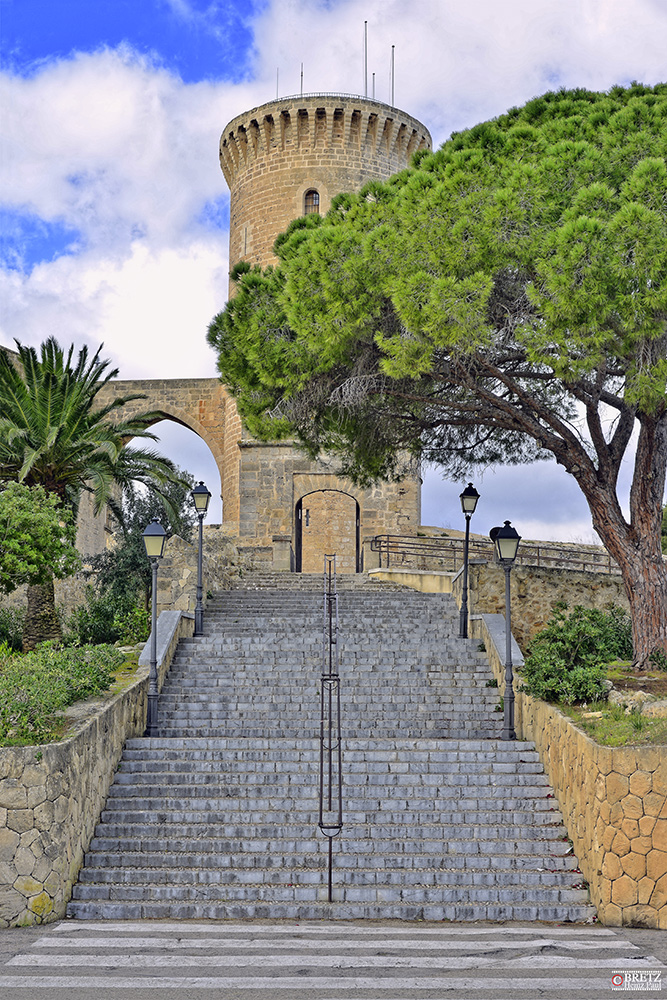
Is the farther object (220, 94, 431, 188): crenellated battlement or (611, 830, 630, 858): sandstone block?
(220, 94, 431, 188): crenellated battlement

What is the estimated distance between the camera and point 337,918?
8.42m

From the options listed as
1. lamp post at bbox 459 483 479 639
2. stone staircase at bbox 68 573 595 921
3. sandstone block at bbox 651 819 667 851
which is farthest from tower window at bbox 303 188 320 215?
sandstone block at bbox 651 819 667 851

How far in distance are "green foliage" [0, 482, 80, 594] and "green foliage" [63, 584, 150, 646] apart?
151cm

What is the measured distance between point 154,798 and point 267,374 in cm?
637

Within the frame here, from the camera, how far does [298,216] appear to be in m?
26.6

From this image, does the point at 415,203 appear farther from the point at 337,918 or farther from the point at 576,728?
the point at 337,918

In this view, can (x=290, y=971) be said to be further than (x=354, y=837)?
No

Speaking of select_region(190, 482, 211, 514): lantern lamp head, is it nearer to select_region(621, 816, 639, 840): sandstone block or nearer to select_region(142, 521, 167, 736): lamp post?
select_region(142, 521, 167, 736): lamp post

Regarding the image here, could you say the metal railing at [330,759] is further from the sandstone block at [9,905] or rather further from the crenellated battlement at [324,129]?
the crenellated battlement at [324,129]

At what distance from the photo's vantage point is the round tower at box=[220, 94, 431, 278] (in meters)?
26.9

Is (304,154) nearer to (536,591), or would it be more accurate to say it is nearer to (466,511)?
(536,591)

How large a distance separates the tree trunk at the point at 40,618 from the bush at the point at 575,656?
25.7ft

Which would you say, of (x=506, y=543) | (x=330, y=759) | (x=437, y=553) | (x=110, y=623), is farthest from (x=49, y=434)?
(x=437, y=553)

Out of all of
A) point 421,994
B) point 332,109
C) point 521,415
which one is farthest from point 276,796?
point 332,109
